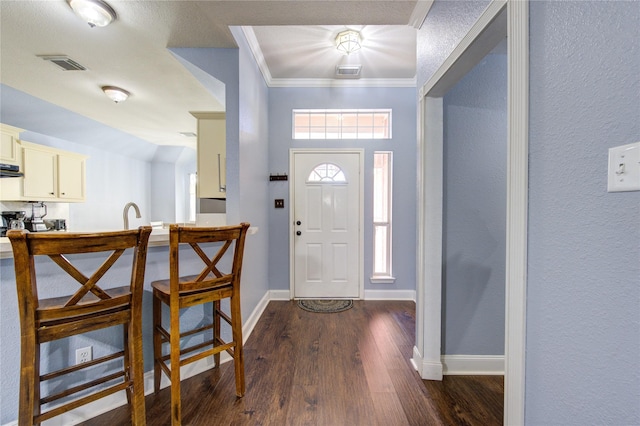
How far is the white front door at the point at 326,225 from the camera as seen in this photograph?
121 inches

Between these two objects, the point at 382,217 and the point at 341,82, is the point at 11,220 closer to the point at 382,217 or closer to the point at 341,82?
the point at 341,82

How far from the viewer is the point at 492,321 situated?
69.1 inches

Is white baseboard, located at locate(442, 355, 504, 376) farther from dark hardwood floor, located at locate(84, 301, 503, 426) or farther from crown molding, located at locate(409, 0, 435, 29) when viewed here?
crown molding, located at locate(409, 0, 435, 29)

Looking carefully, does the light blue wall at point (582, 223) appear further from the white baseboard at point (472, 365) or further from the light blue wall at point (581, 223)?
the white baseboard at point (472, 365)

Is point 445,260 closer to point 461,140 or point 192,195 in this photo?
point 461,140

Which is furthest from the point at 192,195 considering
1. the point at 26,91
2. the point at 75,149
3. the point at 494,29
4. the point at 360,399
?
the point at 494,29

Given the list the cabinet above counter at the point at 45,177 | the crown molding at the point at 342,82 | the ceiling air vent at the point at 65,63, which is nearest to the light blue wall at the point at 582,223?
the crown molding at the point at 342,82

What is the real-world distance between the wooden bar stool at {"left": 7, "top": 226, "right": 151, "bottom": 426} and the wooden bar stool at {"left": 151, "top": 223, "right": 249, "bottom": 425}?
138 millimetres

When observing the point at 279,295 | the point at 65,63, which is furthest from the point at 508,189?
the point at 65,63

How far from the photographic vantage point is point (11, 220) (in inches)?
135

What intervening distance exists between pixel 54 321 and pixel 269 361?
4.24 ft

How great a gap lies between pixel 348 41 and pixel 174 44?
149cm

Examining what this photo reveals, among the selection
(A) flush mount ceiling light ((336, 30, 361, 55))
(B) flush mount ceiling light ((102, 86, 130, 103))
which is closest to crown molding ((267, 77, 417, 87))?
(A) flush mount ceiling light ((336, 30, 361, 55))

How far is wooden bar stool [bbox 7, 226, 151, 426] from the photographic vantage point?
0.98 meters
